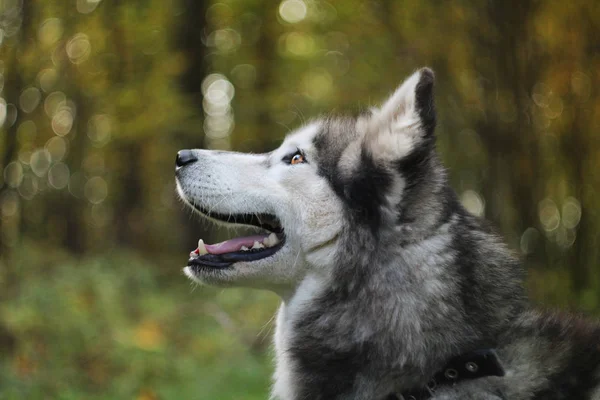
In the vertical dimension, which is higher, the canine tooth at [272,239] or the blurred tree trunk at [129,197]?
the canine tooth at [272,239]

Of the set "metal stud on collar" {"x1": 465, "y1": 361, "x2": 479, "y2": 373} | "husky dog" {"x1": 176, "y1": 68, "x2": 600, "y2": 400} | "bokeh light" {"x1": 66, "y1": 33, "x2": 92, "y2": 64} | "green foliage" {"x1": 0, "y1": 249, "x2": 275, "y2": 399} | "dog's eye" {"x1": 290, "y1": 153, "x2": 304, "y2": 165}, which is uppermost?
"bokeh light" {"x1": 66, "y1": 33, "x2": 92, "y2": 64}

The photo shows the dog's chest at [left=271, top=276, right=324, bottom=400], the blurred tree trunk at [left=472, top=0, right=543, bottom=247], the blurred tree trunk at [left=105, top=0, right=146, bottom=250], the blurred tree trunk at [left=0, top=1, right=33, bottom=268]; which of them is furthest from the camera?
the blurred tree trunk at [left=105, top=0, right=146, bottom=250]

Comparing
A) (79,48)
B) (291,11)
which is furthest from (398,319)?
(291,11)

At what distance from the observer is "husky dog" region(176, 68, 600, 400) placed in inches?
112

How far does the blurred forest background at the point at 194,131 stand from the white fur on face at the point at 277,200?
1.07 metres

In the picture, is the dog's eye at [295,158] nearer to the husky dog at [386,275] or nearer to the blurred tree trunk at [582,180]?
the husky dog at [386,275]

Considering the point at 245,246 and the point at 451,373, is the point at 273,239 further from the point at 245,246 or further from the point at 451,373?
the point at 451,373

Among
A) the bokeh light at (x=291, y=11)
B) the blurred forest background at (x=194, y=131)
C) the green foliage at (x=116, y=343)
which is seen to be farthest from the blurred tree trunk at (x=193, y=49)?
the green foliage at (x=116, y=343)

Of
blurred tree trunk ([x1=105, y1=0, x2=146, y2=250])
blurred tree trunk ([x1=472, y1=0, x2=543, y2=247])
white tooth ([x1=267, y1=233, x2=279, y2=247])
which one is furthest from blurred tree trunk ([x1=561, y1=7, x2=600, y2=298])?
blurred tree trunk ([x1=105, y1=0, x2=146, y2=250])

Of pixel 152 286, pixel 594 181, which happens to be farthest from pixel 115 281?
pixel 594 181

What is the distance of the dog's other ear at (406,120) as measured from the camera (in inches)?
117

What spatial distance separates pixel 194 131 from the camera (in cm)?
1213

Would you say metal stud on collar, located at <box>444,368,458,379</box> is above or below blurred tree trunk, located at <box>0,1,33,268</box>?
below

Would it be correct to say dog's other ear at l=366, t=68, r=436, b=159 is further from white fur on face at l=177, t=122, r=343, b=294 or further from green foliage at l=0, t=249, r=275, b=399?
green foliage at l=0, t=249, r=275, b=399
